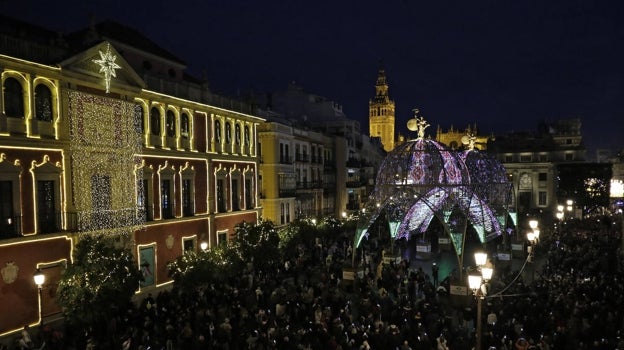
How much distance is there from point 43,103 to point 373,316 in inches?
564

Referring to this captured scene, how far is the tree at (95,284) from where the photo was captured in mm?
15891

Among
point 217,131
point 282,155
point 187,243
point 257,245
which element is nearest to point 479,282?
point 257,245

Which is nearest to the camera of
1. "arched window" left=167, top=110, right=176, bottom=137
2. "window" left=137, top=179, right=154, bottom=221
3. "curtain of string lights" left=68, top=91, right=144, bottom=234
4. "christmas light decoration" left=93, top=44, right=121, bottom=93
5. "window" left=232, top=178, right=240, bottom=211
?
"curtain of string lights" left=68, top=91, right=144, bottom=234

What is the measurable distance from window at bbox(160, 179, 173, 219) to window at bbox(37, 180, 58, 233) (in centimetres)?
628

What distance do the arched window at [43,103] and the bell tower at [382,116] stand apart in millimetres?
92518

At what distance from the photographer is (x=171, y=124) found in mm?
25891

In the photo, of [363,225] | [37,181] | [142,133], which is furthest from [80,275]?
[363,225]

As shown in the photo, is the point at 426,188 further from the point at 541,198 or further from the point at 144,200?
the point at 541,198

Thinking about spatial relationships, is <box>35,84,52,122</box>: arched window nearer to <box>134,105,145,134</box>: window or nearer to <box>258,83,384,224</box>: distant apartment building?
<box>134,105,145,134</box>: window

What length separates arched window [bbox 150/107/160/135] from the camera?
24.4 meters

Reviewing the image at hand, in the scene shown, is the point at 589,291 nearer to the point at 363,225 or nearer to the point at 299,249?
the point at 363,225

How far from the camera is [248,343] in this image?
47.1 ft

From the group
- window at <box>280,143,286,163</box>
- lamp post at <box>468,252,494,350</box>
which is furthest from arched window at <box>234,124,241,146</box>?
lamp post at <box>468,252,494,350</box>

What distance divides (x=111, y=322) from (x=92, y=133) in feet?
27.0
